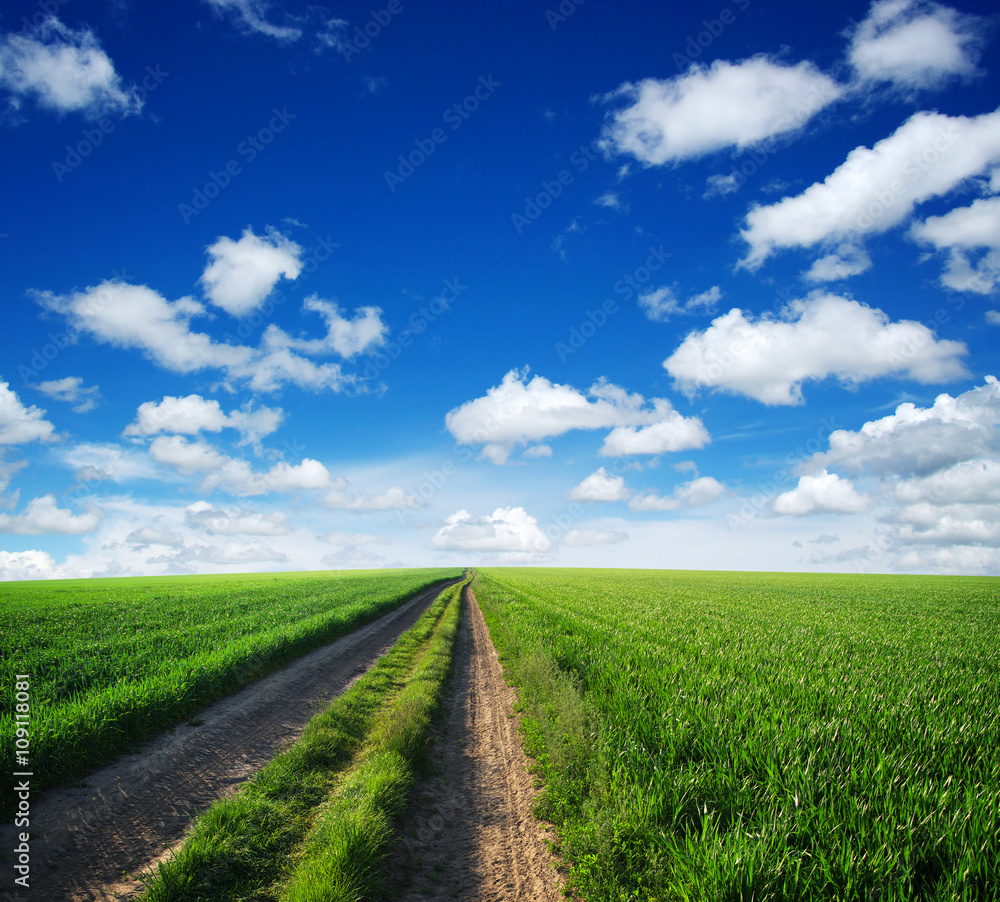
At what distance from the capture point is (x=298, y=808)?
5.30 metres

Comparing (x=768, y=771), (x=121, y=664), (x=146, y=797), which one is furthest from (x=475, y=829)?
(x=121, y=664)

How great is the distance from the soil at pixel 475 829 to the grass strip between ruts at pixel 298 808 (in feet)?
1.22

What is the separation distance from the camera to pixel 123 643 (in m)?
12.3

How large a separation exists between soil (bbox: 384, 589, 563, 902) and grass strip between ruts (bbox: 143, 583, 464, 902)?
37 centimetres

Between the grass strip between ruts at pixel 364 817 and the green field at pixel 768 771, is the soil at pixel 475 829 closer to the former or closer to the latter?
the grass strip between ruts at pixel 364 817

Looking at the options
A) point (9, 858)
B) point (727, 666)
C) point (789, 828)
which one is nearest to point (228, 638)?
point (9, 858)

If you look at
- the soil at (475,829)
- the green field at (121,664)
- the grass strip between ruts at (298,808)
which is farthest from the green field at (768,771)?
the green field at (121,664)

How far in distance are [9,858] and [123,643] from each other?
9704 mm

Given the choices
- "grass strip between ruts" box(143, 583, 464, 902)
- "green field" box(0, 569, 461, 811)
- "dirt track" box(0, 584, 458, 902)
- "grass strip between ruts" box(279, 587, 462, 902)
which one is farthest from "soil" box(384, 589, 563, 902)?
"green field" box(0, 569, 461, 811)

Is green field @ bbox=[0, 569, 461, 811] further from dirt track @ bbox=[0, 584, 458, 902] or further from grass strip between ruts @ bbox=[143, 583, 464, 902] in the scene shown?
grass strip between ruts @ bbox=[143, 583, 464, 902]

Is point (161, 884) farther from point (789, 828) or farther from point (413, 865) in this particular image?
point (789, 828)

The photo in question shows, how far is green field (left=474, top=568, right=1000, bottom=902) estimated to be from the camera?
10.8 feet

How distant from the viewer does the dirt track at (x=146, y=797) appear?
4312 millimetres

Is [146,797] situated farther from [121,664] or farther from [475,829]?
[121,664]
